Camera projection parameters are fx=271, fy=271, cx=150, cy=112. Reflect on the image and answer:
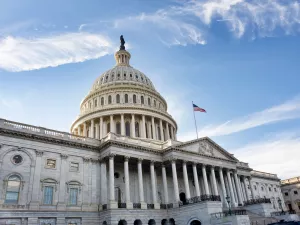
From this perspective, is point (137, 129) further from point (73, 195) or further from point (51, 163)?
point (51, 163)

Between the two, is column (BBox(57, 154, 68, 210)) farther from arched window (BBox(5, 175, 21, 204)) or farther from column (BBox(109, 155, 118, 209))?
column (BBox(109, 155, 118, 209))

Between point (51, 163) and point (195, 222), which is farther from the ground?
point (51, 163)

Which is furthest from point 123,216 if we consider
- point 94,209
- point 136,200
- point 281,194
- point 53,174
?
point 281,194

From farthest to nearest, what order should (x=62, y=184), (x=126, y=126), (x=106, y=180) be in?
(x=126, y=126), (x=106, y=180), (x=62, y=184)

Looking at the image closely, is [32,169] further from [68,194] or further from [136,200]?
[136,200]

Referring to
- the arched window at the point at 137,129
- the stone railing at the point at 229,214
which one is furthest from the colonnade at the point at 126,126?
the stone railing at the point at 229,214

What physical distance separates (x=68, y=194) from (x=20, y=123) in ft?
35.5

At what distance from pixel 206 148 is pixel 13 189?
1203 inches

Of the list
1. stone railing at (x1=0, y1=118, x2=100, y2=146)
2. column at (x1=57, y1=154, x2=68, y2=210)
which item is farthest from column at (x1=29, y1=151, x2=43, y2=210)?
stone railing at (x1=0, y1=118, x2=100, y2=146)

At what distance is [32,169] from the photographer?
107 feet

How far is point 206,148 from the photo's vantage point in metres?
47.6

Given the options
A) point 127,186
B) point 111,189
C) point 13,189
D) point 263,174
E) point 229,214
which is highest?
point 263,174

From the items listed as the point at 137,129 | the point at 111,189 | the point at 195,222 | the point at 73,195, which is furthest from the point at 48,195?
the point at 137,129

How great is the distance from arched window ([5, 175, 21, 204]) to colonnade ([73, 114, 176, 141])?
959 inches
